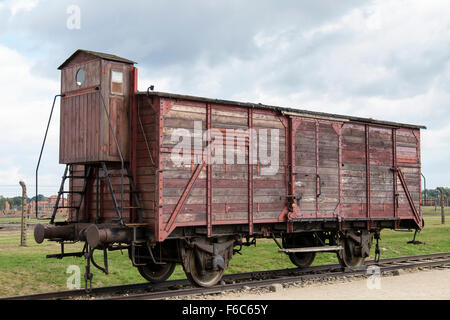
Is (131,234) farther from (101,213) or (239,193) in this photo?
(239,193)

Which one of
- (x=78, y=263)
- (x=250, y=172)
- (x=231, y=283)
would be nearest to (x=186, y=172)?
(x=250, y=172)

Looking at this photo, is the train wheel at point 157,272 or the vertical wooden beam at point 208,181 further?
the train wheel at point 157,272

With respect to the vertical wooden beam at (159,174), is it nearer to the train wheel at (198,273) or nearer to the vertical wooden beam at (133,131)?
the vertical wooden beam at (133,131)

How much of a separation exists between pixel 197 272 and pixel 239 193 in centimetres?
207

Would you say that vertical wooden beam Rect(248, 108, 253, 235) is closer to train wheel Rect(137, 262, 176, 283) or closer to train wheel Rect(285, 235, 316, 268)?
train wheel Rect(137, 262, 176, 283)

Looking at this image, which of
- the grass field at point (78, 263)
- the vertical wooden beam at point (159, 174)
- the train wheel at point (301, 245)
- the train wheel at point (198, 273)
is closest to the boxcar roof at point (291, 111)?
the vertical wooden beam at point (159, 174)

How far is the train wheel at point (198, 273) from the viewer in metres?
11.7

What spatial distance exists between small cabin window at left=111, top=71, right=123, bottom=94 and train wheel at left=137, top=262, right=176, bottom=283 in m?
4.41

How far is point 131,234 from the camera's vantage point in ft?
→ 36.2

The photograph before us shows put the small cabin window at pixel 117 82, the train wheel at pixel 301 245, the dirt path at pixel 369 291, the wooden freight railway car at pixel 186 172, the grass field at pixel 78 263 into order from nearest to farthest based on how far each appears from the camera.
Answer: the dirt path at pixel 369 291 < the wooden freight railway car at pixel 186 172 < the small cabin window at pixel 117 82 < the grass field at pixel 78 263 < the train wheel at pixel 301 245

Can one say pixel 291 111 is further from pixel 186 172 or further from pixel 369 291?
pixel 369 291

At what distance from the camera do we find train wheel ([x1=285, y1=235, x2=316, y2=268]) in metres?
15.4

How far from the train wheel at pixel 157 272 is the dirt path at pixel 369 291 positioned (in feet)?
8.35

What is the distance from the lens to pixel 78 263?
616 inches
